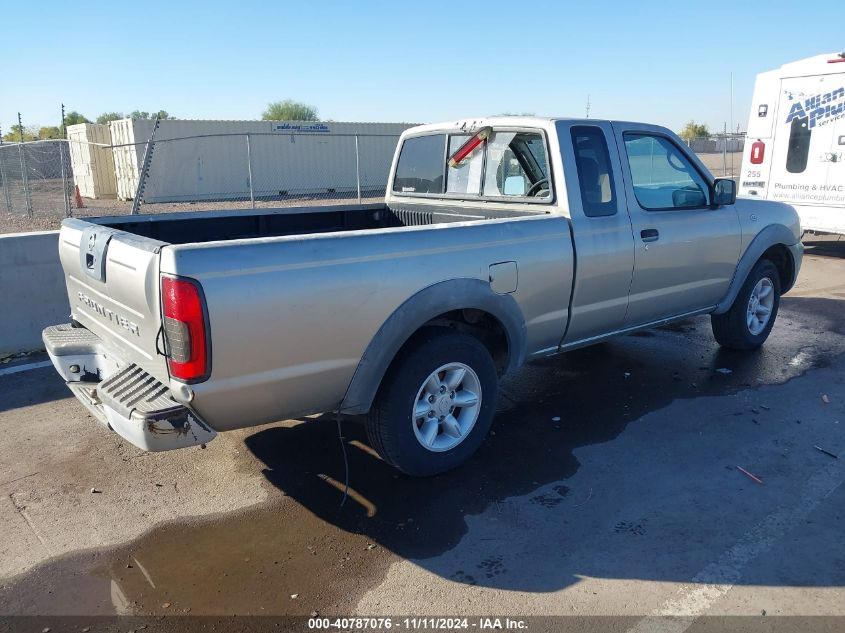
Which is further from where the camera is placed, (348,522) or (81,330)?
(81,330)

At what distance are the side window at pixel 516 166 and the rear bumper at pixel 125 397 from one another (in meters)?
2.63

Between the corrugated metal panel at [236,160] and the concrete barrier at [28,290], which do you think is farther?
the corrugated metal panel at [236,160]

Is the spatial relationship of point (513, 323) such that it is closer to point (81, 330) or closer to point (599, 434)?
point (599, 434)

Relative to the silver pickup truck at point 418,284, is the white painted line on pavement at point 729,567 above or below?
below

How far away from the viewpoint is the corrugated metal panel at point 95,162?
84.9 feet

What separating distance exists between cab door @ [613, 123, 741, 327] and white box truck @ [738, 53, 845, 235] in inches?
229

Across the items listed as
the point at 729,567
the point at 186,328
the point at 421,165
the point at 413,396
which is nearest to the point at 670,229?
the point at 421,165

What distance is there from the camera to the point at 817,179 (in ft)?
34.0

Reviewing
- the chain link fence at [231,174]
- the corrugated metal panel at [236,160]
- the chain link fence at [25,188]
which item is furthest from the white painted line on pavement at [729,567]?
the corrugated metal panel at [236,160]

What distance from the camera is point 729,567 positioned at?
316cm

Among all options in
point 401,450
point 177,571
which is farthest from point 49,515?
point 401,450

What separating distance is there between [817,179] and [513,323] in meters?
8.48

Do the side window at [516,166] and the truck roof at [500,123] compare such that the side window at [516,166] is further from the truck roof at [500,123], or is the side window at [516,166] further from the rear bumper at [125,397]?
the rear bumper at [125,397]

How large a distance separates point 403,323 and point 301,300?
59cm
